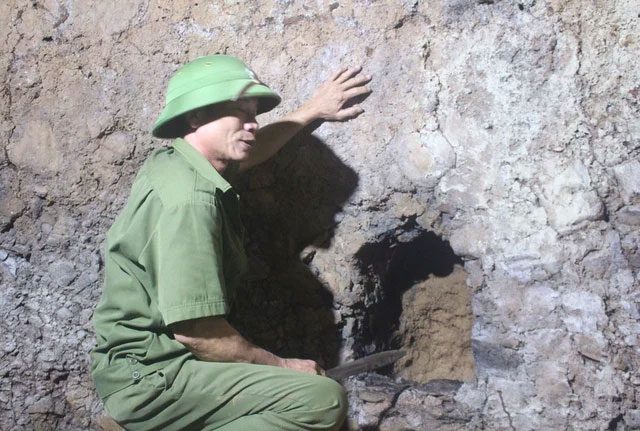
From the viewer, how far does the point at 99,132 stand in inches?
81.1

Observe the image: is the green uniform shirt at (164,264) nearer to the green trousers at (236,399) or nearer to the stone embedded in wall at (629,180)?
the green trousers at (236,399)

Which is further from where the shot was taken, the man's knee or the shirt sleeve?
the man's knee

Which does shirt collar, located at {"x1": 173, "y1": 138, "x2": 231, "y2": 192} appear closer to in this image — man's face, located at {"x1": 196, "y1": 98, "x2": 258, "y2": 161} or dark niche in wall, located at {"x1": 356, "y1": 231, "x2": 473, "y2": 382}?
man's face, located at {"x1": 196, "y1": 98, "x2": 258, "y2": 161}

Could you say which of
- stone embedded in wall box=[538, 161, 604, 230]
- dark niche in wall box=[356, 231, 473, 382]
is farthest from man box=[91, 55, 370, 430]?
stone embedded in wall box=[538, 161, 604, 230]

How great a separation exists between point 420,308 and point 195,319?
93 centimetres

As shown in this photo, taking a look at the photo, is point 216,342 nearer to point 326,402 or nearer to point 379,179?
point 326,402

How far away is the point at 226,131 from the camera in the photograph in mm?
1603

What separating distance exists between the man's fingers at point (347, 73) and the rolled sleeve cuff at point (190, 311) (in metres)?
0.80

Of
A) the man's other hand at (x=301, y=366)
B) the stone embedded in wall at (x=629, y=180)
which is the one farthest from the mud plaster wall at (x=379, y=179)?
the man's other hand at (x=301, y=366)

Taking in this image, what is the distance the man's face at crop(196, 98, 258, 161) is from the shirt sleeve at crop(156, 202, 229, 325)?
195 mm

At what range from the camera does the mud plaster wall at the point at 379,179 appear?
5.67 feet

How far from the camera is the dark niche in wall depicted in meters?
2.06

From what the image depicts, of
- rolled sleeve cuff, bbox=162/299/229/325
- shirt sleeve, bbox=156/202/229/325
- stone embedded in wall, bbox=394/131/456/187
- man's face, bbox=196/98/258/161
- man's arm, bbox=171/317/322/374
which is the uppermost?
man's face, bbox=196/98/258/161

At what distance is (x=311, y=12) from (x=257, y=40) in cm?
18
